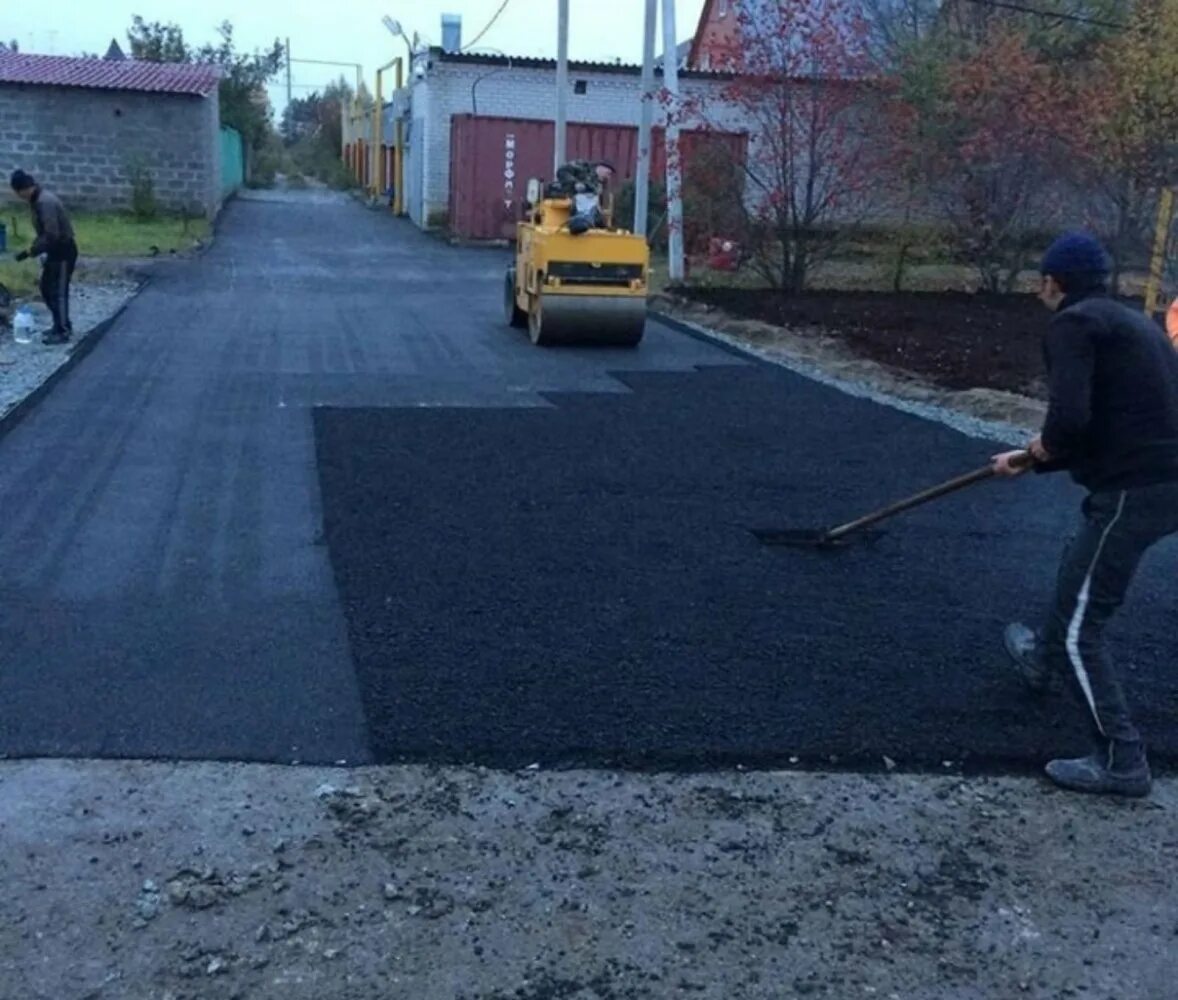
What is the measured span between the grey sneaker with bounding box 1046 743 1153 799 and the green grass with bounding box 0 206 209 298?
13993mm

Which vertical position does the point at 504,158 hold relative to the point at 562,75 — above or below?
below

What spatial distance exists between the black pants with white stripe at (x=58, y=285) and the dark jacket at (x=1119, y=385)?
10.5 metres

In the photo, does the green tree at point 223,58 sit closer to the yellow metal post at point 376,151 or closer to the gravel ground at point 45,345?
the yellow metal post at point 376,151

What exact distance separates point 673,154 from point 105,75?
1625cm

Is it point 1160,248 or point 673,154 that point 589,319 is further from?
point 1160,248

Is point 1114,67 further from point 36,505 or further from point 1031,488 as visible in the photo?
point 36,505

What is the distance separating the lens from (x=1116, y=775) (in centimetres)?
446

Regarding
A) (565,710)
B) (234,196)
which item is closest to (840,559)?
(565,710)

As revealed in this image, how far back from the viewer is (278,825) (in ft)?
13.4

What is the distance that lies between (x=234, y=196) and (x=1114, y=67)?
3083cm

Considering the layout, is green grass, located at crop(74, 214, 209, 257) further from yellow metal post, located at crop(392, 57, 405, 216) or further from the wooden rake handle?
the wooden rake handle

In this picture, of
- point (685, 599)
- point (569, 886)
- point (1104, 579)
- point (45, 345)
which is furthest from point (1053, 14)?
point (569, 886)

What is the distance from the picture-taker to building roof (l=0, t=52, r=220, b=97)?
28.6 m

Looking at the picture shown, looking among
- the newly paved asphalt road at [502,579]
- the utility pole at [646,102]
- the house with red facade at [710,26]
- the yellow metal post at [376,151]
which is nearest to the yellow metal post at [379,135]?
the yellow metal post at [376,151]
